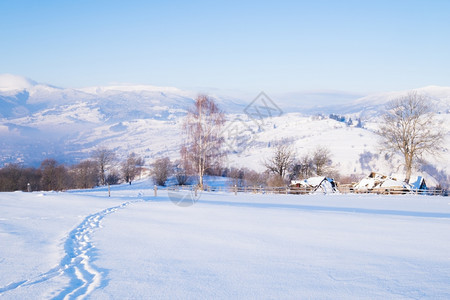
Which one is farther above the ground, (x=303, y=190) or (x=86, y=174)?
(x=86, y=174)

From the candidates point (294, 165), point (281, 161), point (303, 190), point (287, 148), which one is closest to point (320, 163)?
point (294, 165)

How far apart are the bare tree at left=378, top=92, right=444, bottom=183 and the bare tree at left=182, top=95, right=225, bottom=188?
63.2 feet

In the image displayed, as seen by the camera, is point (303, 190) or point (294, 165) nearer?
point (303, 190)

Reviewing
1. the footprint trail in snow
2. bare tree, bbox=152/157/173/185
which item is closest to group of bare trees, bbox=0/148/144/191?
bare tree, bbox=152/157/173/185

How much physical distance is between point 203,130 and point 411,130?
74.2 ft

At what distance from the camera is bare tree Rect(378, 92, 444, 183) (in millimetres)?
33772

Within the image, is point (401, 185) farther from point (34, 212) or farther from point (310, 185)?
point (34, 212)

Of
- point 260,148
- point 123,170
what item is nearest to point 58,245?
point 123,170

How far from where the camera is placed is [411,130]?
113 ft

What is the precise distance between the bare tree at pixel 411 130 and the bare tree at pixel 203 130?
19274 mm

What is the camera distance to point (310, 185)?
1523 inches

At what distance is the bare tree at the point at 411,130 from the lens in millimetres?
33772

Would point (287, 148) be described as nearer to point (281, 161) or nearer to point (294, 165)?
point (281, 161)

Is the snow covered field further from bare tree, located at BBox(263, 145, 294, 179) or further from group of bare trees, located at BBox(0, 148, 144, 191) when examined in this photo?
group of bare trees, located at BBox(0, 148, 144, 191)
